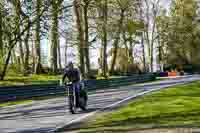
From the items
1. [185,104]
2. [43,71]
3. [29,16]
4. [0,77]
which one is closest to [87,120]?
[185,104]

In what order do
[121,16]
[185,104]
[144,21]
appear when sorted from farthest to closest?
1. [144,21]
2. [121,16]
3. [185,104]

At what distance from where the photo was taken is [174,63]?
3784 inches

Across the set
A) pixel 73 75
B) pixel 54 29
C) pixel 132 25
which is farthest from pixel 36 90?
pixel 132 25

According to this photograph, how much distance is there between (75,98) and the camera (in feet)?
60.3

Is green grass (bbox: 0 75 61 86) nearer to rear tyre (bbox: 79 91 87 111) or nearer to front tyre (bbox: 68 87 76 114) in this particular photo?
rear tyre (bbox: 79 91 87 111)

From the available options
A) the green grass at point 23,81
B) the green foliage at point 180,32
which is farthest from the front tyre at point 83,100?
the green foliage at point 180,32

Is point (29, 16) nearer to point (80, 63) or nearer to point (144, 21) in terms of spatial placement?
point (80, 63)

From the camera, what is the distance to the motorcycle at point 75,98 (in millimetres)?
18055

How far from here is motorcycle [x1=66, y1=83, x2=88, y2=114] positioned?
59.2 feet

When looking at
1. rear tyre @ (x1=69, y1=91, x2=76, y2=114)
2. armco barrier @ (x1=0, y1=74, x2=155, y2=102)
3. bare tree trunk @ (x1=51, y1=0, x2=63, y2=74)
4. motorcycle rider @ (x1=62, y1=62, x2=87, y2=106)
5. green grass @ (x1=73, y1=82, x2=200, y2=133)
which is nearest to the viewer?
green grass @ (x1=73, y1=82, x2=200, y2=133)

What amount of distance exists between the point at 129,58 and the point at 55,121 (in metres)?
67.2

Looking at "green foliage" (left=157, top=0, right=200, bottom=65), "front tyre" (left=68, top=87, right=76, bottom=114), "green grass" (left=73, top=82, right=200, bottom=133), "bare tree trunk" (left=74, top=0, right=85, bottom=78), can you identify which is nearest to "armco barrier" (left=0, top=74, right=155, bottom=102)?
"front tyre" (left=68, top=87, right=76, bottom=114)

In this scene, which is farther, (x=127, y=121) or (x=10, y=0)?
(x=10, y=0)

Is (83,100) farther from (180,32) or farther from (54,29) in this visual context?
(180,32)
